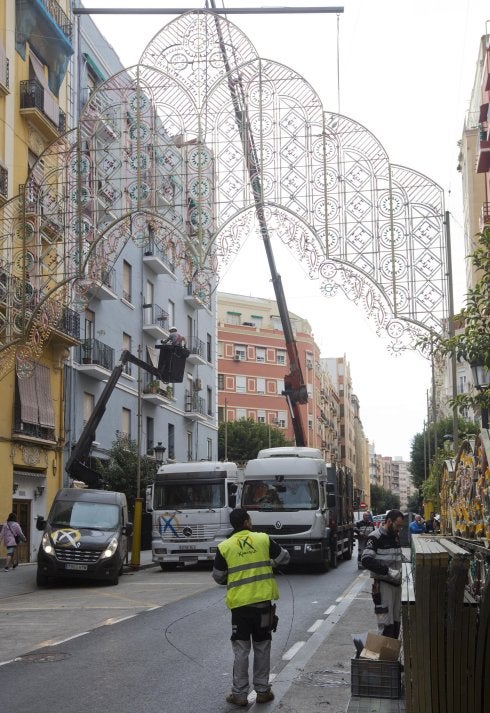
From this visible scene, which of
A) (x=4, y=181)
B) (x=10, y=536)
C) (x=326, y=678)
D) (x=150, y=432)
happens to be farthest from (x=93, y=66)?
(x=326, y=678)

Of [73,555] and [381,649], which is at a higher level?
[381,649]

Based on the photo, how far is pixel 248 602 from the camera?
808cm

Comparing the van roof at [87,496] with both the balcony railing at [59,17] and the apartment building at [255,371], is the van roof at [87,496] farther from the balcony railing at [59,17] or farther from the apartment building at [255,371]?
the apartment building at [255,371]

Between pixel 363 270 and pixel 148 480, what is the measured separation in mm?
22160

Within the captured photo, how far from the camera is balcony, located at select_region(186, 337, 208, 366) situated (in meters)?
48.7

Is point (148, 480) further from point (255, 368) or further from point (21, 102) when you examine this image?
point (255, 368)

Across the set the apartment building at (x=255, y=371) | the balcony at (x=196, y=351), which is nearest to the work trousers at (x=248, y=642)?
the balcony at (x=196, y=351)

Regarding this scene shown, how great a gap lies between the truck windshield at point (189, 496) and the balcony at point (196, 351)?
21.6 meters

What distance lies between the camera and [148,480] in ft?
117

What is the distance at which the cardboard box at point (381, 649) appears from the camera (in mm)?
7422

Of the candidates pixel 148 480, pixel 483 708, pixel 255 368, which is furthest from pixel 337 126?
pixel 255 368

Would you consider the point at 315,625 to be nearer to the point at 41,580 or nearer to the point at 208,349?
the point at 41,580

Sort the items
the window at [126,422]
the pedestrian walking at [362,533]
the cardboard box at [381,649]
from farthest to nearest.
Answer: the window at [126,422] → the pedestrian walking at [362,533] → the cardboard box at [381,649]

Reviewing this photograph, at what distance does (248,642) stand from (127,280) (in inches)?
1323
